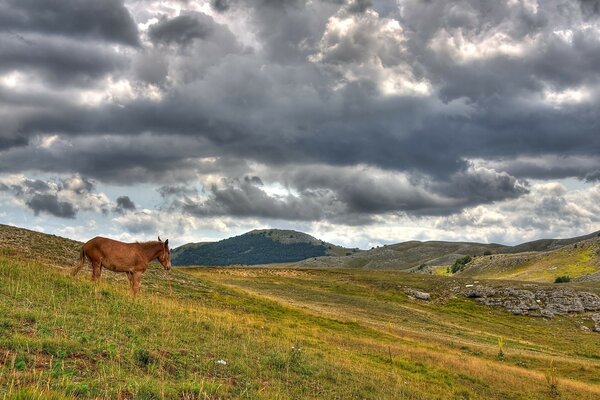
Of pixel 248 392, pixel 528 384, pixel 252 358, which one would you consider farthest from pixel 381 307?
pixel 248 392

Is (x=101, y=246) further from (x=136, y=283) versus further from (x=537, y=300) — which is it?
(x=537, y=300)

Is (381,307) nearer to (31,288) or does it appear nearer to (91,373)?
(31,288)

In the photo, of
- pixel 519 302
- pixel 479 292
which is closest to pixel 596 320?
pixel 519 302

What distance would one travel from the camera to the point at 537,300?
93188 mm

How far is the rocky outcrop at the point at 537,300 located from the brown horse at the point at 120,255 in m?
80.1

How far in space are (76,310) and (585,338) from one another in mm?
76671

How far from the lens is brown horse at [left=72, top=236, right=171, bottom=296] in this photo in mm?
27469

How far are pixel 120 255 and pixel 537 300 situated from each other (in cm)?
8976

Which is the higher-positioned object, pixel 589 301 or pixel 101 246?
pixel 101 246

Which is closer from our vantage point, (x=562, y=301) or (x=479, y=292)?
(x=562, y=301)

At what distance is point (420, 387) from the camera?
2230cm

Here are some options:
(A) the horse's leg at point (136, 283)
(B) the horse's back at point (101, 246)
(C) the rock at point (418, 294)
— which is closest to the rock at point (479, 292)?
(C) the rock at point (418, 294)

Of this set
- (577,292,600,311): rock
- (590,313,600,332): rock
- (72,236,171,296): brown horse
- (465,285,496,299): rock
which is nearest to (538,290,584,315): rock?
(577,292,600,311): rock

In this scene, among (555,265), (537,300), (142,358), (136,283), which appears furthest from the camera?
(555,265)
